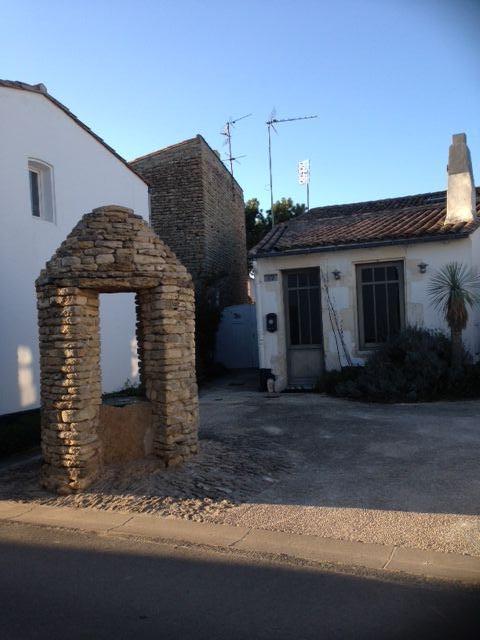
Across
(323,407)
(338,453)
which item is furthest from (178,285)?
(323,407)

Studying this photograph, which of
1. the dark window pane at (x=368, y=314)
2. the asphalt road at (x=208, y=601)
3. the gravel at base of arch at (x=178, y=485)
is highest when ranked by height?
the dark window pane at (x=368, y=314)

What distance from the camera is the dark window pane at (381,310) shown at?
12148 mm

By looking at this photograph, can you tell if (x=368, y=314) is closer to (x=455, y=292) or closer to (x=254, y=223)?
(x=455, y=292)

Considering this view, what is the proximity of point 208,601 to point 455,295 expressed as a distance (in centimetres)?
816

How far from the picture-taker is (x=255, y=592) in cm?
386

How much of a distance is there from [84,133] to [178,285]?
6454 millimetres

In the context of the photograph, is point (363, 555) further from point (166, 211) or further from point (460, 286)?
point (166, 211)

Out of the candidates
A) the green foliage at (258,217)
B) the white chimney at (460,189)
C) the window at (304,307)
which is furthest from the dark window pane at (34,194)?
the green foliage at (258,217)

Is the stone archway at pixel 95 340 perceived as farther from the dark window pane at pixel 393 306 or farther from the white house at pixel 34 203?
the dark window pane at pixel 393 306

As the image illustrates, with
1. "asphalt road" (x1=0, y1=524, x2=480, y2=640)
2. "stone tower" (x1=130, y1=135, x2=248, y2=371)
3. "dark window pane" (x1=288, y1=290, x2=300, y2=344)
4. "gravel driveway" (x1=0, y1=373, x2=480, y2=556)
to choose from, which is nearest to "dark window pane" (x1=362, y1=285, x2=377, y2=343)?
"dark window pane" (x1=288, y1=290, x2=300, y2=344)

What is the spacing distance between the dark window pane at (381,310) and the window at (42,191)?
22.1 ft

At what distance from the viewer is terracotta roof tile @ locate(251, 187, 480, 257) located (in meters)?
11.6

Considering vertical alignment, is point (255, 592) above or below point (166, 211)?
below

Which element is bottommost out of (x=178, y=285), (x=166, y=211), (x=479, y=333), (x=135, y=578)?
(x=135, y=578)
